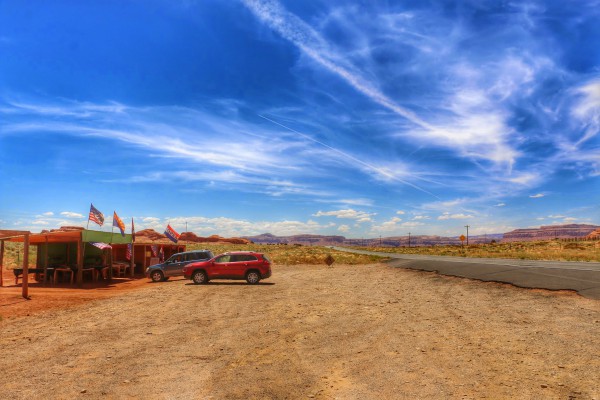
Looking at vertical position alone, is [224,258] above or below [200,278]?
above

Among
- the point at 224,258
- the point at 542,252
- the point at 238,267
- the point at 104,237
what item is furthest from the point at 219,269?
the point at 542,252

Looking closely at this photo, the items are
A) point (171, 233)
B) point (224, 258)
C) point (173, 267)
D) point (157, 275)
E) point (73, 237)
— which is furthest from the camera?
point (171, 233)

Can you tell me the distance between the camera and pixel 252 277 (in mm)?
22938

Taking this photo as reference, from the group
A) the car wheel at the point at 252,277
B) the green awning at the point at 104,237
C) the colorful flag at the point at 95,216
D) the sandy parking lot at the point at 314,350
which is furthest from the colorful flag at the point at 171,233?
the sandy parking lot at the point at 314,350

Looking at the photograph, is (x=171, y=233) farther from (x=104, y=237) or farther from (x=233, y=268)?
(x=233, y=268)

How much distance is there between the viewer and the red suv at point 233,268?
22984mm

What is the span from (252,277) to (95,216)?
11.5 m

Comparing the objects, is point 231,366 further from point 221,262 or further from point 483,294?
point 221,262

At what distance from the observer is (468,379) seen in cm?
684

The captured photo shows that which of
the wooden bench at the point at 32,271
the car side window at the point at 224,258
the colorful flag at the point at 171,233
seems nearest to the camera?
the car side window at the point at 224,258

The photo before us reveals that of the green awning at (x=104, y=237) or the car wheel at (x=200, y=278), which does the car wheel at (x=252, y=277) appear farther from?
the green awning at (x=104, y=237)

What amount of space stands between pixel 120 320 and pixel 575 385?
39.7 feet

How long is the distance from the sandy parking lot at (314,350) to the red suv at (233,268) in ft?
24.9

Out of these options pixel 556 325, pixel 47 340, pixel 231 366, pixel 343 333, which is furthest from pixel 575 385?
pixel 47 340
